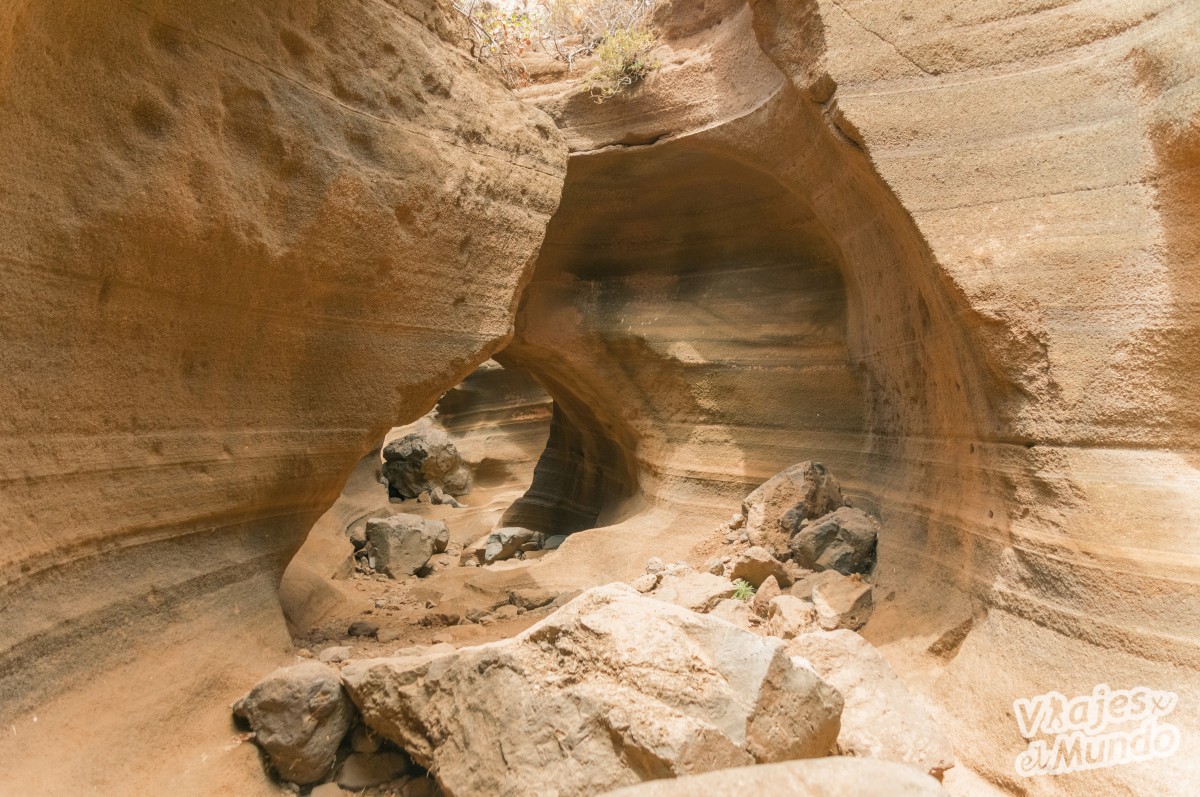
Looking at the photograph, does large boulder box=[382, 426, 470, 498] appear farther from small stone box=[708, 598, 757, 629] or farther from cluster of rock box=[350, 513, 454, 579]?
small stone box=[708, 598, 757, 629]

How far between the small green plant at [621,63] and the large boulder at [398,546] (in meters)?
3.59

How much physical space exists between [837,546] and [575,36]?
16.5ft

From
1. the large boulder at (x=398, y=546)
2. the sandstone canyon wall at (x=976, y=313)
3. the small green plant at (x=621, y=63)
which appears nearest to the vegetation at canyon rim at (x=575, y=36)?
the small green plant at (x=621, y=63)

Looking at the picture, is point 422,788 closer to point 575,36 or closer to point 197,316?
point 197,316

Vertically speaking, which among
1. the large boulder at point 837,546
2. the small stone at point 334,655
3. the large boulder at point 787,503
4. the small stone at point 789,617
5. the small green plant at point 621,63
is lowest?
Result: the small stone at point 334,655

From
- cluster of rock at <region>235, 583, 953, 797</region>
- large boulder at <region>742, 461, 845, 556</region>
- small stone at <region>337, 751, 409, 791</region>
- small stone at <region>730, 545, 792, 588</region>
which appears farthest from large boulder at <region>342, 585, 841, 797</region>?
large boulder at <region>742, 461, 845, 556</region>

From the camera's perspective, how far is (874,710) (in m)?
2.40

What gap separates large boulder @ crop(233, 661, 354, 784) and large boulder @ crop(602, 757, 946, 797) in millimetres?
1245

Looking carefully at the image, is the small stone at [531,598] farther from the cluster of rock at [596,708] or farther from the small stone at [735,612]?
the cluster of rock at [596,708]

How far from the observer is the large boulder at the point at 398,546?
553cm

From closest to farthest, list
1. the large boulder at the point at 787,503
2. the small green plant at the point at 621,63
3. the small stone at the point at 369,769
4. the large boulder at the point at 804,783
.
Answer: the large boulder at the point at 804,783
the small stone at the point at 369,769
the large boulder at the point at 787,503
the small green plant at the point at 621,63

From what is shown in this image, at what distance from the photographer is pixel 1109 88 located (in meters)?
3.01

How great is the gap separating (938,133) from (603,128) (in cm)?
288

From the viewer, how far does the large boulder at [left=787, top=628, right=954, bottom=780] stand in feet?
7.45
